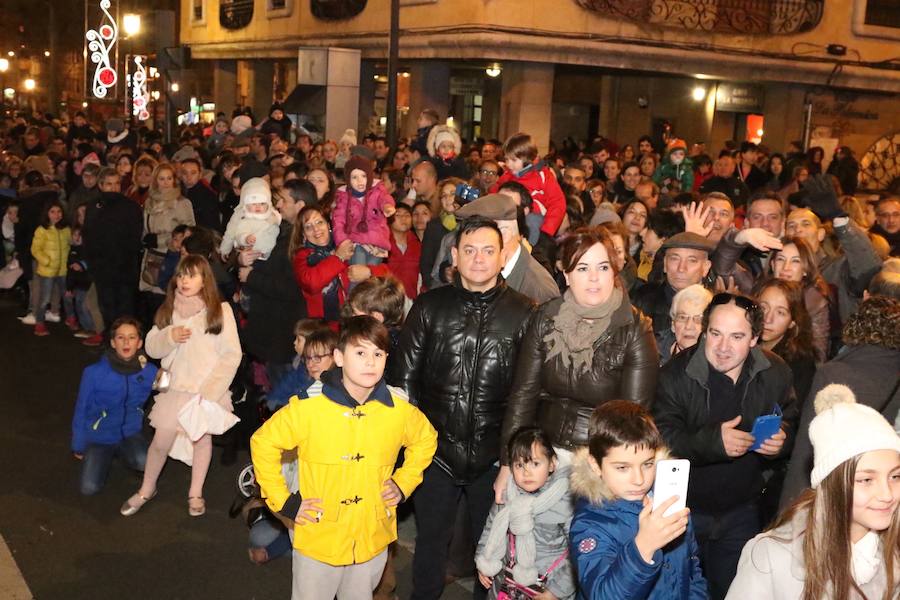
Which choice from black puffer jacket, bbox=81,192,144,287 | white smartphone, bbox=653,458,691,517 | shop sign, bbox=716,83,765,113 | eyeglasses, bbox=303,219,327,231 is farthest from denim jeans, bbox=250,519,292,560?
shop sign, bbox=716,83,765,113

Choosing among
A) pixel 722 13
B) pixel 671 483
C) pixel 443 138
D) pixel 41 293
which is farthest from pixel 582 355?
pixel 722 13

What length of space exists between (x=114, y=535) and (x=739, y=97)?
21.7m

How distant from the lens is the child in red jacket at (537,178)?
28.2 ft

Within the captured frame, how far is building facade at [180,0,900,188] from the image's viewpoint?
66.9 feet

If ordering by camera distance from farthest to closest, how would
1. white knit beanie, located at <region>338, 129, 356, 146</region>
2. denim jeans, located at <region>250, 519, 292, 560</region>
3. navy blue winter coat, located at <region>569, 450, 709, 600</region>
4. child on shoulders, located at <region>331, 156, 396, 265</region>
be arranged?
white knit beanie, located at <region>338, 129, 356, 146</region> < child on shoulders, located at <region>331, 156, 396, 265</region> < denim jeans, located at <region>250, 519, 292, 560</region> < navy blue winter coat, located at <region>569, 450, 709, 600</region>

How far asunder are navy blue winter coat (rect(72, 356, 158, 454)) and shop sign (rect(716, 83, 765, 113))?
67.2 feet

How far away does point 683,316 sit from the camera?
18.0 feet

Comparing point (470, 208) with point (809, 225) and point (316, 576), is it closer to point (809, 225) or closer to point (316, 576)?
point (316, 576)

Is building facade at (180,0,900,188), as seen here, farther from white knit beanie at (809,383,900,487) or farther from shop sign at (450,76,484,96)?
white knit beanie at (809,383,900,487)

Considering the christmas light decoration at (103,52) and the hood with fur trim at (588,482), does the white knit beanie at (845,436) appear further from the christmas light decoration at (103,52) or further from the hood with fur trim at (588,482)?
the christmas light decoration at (103,52)

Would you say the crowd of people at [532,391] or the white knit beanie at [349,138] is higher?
the white knit beanie at [349,138]

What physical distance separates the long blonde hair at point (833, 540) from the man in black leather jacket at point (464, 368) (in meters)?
2.19

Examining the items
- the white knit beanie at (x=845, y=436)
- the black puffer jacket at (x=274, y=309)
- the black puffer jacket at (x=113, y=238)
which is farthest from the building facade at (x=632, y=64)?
the white knit beanie at (x=845, y=436)

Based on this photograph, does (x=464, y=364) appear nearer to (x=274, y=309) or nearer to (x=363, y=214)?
(x=274, y=309)
